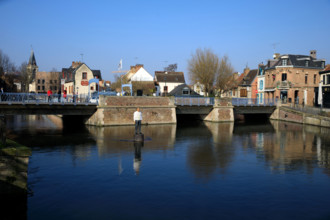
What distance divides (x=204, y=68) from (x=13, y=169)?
47216mm

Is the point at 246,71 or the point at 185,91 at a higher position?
the point at 246,71

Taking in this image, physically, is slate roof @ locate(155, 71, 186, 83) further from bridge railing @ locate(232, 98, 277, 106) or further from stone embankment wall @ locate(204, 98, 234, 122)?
stone embankment wall @ locate(204, 98, 234, 122)

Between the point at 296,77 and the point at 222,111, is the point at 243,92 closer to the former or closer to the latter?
the point at 296,77

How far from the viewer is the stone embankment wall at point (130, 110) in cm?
3572

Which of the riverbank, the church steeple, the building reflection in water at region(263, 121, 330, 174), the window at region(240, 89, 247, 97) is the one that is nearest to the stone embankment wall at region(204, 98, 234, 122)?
the building reflection in water at region(263, 121, 330, 174)

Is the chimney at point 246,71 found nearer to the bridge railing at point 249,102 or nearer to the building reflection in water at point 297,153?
the bridge railing at point 249,102

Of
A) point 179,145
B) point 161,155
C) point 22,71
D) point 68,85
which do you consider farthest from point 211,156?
point 22,71

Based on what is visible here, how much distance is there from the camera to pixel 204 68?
55125 millimetres

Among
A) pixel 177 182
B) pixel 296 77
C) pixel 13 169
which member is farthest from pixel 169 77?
pixel 13 169

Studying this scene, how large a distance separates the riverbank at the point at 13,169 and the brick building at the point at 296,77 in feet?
164

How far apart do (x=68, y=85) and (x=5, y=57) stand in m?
14.4

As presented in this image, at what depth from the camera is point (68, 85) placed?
7162 centimetres

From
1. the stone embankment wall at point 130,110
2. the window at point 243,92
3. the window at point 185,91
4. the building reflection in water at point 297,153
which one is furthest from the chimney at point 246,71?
the building reflection in water at point 297,153

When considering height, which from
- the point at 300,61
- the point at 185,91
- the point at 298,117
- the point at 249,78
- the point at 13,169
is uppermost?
the point at 300,61
